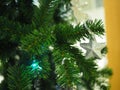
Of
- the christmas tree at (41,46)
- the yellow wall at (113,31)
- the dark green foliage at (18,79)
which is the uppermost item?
the yellow wall at (113,31)

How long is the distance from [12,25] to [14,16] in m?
0.09

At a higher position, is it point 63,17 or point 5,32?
point 63,17

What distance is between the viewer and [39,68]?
0.38m

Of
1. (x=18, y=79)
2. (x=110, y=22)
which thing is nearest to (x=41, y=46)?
(x=18, y=79)

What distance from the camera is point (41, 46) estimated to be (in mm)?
355

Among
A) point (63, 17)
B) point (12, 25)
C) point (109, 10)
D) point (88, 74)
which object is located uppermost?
point (109, 10)

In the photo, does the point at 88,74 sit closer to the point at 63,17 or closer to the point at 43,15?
the point at 43,15

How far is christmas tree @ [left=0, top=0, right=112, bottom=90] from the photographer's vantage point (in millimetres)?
346

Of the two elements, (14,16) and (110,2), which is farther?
(110,2)

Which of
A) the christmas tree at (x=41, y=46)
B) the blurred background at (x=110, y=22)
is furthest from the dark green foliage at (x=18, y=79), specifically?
the blurred background at (x=110, y=22)

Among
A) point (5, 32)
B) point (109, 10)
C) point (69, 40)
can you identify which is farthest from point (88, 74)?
point (109, 10)

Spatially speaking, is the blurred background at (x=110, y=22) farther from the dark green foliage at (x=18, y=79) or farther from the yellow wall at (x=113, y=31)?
the dark green foliage at (x=18, y=79)

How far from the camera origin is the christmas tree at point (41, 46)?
0.35 m

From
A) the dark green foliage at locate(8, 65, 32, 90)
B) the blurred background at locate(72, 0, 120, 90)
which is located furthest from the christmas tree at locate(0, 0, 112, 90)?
the blurred background at locate(72, 0, 120, 90)
